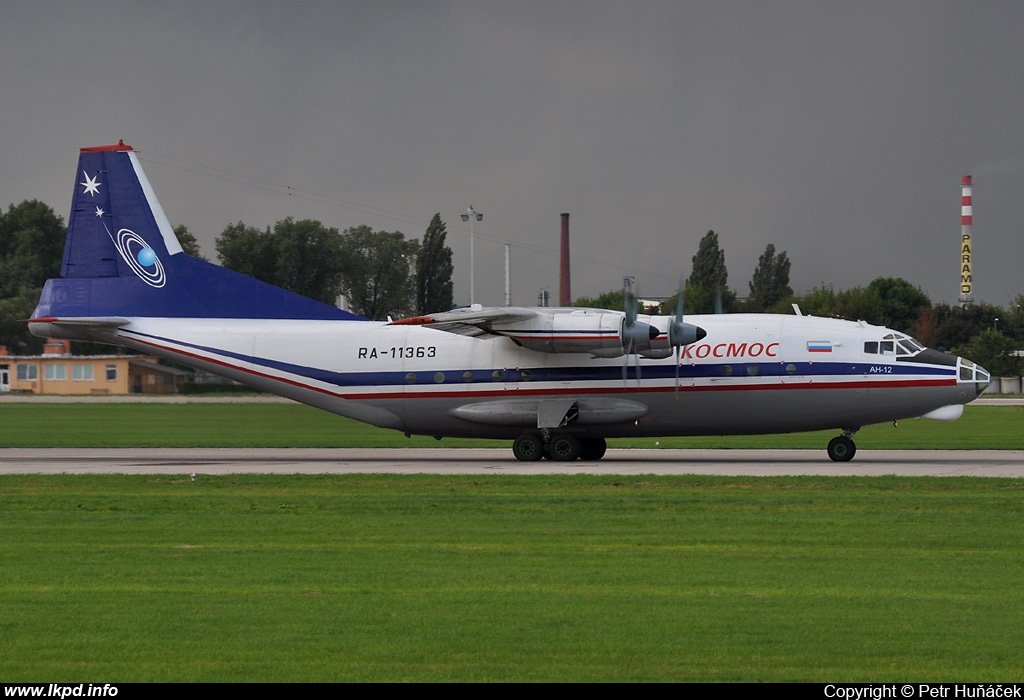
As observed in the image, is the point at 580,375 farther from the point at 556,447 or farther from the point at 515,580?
the point at 515,580

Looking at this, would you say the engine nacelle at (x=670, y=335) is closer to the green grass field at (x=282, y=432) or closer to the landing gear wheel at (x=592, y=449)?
the landing gear wheel at (x=592, y=449)

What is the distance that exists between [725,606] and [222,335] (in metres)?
23.4

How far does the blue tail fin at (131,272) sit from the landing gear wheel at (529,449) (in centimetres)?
632

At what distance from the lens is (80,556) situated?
14594 mm

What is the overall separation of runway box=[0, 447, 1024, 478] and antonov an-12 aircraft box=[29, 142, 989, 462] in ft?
3.89

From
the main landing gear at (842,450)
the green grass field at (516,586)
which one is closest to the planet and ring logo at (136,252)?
the green grass field at (516,586)

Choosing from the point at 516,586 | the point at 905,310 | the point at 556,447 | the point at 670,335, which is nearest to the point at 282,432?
the point at 556,447

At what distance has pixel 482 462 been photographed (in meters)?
30.4

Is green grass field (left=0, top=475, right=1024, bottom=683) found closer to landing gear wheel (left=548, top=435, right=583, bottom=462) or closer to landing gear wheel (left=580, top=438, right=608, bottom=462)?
landing gear wheel (left=548, top=435, right=583, bottom=462)

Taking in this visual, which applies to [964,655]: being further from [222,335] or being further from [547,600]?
[222,335]

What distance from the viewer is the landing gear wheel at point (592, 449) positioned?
31.4 metres

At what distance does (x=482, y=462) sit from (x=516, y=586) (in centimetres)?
1795

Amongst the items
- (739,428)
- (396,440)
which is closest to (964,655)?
(739,428)
